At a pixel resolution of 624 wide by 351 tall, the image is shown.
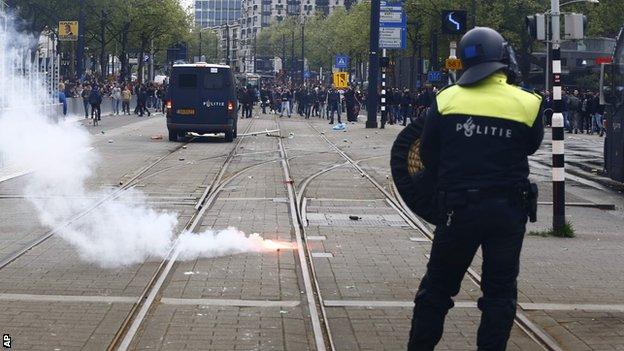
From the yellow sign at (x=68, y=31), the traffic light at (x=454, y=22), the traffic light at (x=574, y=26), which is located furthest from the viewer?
the yellow sign at (x=68, y=31)

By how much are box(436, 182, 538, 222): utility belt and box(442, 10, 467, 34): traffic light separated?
2380 centimetres

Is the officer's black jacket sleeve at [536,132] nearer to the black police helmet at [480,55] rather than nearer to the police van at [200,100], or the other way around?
the black police helmet at [480,55]

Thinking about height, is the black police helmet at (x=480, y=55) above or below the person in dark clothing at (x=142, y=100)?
above

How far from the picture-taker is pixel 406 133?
251 inches

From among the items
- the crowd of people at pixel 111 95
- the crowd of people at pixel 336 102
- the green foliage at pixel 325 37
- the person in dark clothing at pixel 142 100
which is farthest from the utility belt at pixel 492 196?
the green foliage at pixel 325 37

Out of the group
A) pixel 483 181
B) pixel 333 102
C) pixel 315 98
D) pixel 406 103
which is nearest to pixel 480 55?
pixel 483 181

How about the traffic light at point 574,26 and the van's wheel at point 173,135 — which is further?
the van's wheel at point 173,135

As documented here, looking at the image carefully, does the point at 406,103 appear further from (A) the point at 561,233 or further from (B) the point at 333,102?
(A) the point at 561,233

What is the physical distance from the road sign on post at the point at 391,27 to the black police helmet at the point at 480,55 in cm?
3795

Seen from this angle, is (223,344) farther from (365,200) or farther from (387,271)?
(365,200)

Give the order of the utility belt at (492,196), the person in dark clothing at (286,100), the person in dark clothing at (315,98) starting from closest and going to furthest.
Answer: the utility belt at (492,196), the person in dark clothing at (286,100), the person in dark clothing at (315,98)

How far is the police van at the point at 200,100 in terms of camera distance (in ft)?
108

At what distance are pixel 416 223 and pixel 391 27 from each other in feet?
98.7

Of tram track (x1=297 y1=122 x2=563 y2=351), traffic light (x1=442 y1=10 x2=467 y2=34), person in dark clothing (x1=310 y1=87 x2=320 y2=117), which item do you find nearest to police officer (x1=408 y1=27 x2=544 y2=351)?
tram track (x1=297 y1=122 x2=563 y2=351)
